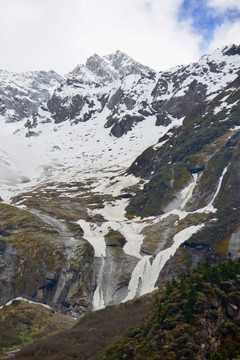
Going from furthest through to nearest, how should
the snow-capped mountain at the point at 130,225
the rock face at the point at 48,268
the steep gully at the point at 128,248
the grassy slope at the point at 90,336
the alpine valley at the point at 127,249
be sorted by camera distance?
the snow-capped mountain at the point at 130,225
the steep gully at the point at 128,248
the rock face at the point at 48,268
the alpine valley at the point at 127,249
the grassy slope at the point at 90,336

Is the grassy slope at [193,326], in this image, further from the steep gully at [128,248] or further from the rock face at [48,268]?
A: the rock face at [48,268]

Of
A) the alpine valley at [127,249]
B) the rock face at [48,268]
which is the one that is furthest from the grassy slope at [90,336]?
the rock face at [48,268]

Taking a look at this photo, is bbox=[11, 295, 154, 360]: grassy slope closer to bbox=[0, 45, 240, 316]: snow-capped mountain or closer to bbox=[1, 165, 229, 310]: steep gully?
bbox=[1, 165, 229, 310]: steep gully

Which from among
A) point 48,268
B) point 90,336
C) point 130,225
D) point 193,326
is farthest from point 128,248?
point 193,326

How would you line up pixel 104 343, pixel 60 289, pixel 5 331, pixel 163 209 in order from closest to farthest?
pixel 104 343
pixel 5 331
pixel 60 289
pixel 163 209

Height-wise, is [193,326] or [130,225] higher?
[193,326]

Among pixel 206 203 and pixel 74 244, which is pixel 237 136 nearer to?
pixel 206 203

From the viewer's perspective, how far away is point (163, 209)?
92.1m

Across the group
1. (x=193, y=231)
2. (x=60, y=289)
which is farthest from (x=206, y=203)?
(x=60, y=289)

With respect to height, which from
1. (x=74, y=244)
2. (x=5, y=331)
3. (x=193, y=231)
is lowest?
(x=5, y=331)

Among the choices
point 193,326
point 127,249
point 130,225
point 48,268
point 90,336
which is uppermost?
point 193,326

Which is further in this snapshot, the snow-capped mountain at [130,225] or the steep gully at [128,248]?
the snow-capped mountain at [130,225]

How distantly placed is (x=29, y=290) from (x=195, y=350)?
37741 millimetres

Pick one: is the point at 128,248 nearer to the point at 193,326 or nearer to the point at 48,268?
the point at 48,268
